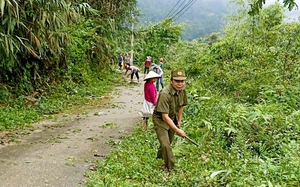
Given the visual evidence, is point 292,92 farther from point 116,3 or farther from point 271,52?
point 116,3

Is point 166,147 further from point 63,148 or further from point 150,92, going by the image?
point 150,92

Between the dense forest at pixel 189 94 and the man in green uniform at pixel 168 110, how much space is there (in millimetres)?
302

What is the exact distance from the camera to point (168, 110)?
15.5 ft

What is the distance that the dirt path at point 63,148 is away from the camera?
483 centimetres

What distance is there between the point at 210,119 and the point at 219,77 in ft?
15.3

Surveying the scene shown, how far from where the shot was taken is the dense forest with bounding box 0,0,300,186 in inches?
187

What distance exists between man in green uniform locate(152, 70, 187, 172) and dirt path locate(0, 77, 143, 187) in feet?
4.10

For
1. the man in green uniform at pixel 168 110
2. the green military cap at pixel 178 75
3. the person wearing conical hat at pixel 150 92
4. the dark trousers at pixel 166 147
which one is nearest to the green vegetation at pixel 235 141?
the dark trousers at pixel 166 147

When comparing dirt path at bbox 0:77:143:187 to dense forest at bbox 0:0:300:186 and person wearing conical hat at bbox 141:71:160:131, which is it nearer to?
dense forest at bbox 0:0:300:186

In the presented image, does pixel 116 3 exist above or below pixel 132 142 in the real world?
above

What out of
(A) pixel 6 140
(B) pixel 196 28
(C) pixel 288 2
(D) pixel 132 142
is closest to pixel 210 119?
(D) pixel 132 142

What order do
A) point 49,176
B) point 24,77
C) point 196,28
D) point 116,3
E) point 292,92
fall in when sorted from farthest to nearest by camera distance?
point 196,28, point 116,3, point 24,77, point 292,92, point 49,176

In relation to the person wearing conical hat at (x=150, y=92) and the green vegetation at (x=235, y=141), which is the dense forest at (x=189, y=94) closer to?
the green vegetation at (x=235, y=141)

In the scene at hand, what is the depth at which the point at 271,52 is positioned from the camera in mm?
11312
